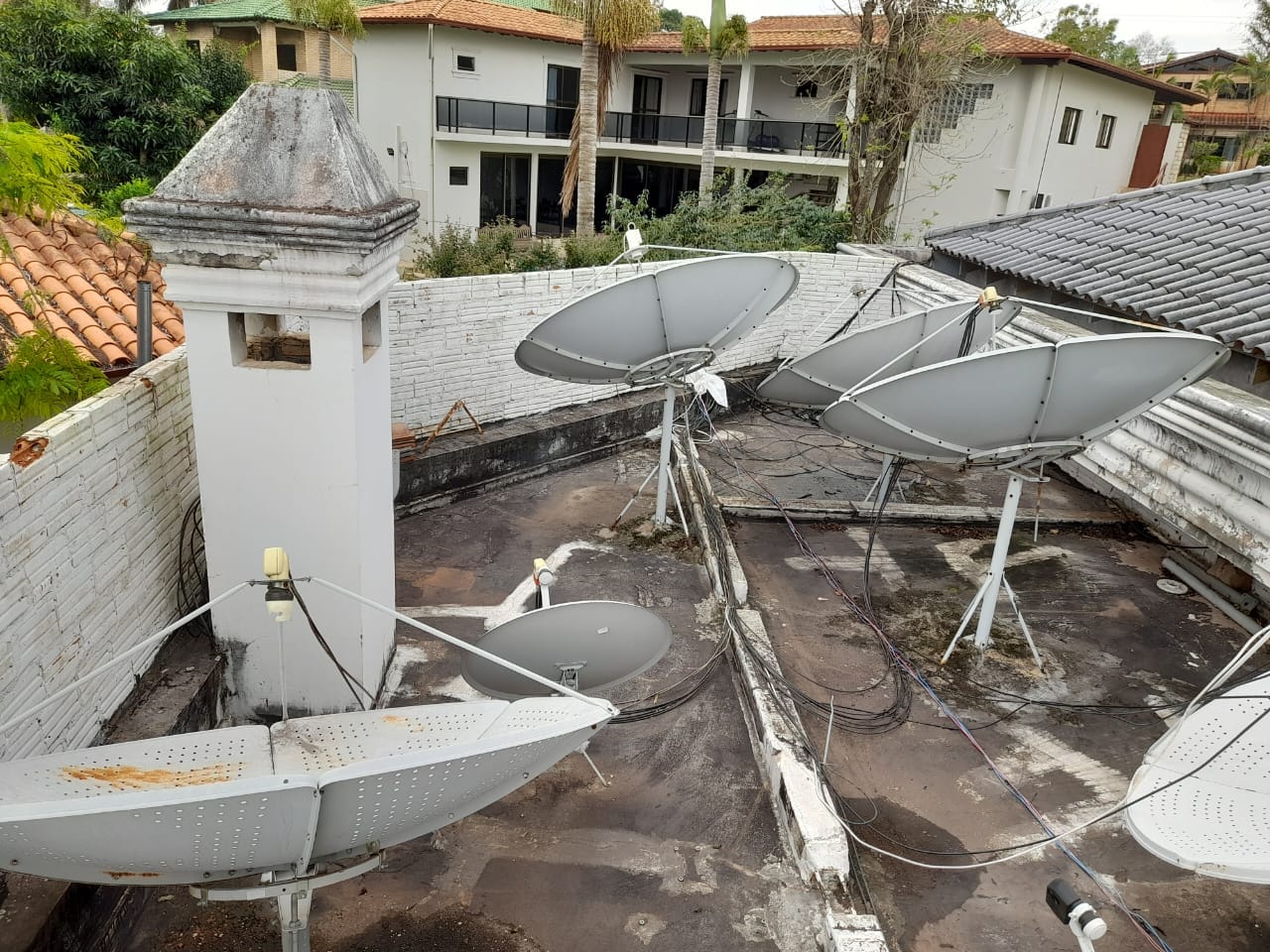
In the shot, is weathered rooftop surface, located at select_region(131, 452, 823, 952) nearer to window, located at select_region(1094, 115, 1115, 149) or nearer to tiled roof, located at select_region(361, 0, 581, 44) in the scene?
tiled roof, located at select_region(361, 0, 581, 44)

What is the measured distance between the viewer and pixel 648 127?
104 feet

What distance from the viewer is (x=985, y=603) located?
25.2 feet

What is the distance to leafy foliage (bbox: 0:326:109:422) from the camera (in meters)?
5.76

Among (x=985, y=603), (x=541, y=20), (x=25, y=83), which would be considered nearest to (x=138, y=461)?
(x=985, y=603)

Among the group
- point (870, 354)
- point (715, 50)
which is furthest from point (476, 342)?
point (715, 50)

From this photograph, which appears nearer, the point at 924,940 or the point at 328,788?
the point at 328,788

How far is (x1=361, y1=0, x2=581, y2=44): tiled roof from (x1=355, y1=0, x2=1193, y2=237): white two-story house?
0.07m

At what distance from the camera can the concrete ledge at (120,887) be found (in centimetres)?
397

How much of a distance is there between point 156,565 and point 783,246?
13.5 m

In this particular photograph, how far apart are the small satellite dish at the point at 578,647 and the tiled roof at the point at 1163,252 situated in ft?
18.8

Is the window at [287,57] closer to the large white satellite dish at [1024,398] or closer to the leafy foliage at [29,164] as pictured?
the leafy foliage at [29,164]

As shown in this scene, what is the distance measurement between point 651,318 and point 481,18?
79.4ft

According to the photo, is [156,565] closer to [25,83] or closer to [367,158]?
[367,158]

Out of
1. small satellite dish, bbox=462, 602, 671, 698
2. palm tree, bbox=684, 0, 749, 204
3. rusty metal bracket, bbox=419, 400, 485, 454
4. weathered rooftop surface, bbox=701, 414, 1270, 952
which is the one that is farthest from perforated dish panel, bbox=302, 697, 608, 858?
palm tree, bbox=684, 0, 749, 204
